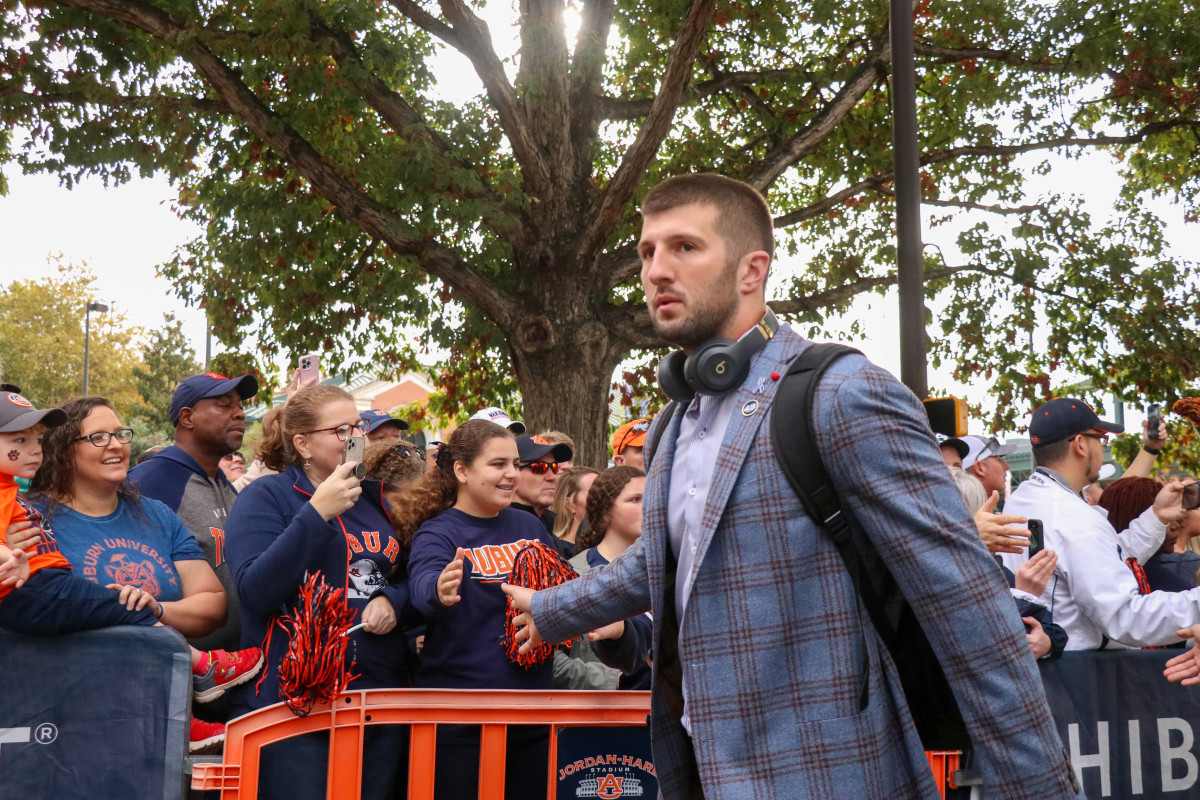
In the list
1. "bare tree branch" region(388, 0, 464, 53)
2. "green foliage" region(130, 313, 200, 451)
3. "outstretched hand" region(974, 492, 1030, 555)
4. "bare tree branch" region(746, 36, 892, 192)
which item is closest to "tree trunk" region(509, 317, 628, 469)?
"bare tree branch" region(746, 36, 892, 192)

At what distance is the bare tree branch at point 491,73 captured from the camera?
10625 millimetres

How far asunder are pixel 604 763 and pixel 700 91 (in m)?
10.5

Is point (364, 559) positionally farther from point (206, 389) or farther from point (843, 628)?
point (843, 628)

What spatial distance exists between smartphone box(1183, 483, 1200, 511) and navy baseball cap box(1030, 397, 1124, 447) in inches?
18.6

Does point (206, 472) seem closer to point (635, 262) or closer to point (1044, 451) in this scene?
point (1044, 451)

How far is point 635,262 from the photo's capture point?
39.0ft

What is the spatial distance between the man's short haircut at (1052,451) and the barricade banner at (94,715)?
370 centimetres

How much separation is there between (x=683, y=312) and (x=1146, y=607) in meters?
2.83

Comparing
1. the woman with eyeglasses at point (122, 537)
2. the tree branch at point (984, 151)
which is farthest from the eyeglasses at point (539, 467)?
the tree branch at point (984, 151)

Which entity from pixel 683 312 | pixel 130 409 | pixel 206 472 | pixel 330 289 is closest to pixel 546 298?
pixel 330 289

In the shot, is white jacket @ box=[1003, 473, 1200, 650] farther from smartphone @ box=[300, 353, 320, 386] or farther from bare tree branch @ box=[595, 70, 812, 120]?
bare tree branch @ box=[595, 70, 812, 120]

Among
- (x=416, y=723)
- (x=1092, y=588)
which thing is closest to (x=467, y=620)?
(x=416, y=723)

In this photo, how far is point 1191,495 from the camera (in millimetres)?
5344

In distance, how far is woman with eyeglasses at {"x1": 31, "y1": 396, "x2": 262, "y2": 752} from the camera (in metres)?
3.77
